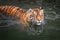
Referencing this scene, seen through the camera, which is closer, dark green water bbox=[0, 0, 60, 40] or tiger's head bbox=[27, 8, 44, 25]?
dark green water bbox=[0, 0, 60, 40]

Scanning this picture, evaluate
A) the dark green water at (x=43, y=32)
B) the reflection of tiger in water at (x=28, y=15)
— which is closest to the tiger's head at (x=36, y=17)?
the reflection of tiger in water at (x=28, y=15)

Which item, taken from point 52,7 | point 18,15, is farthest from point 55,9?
point 18,15

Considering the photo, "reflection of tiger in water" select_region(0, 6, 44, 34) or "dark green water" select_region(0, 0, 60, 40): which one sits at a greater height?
"reflection of tiger in water" select_region(0, 6, 44, 34)

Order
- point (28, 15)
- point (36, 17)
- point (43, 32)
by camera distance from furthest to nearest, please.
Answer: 1. point (28, 15)
2. point (36, 17)
3. point (43, 32)

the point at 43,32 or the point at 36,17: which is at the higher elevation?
the point at 36,17

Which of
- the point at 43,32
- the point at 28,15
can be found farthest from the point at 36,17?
the point at 43,32

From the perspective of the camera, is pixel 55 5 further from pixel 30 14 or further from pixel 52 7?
pixel 30 14

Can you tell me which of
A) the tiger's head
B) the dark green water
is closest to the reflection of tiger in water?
the tiger's head

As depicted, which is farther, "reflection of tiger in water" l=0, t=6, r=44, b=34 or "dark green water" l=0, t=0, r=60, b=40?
"reflection of tiger in water" l=0, t=6, r=44, b=34

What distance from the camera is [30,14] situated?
19.0ft

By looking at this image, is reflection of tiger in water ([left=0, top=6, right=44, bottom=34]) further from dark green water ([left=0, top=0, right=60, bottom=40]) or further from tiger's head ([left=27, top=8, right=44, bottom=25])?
dark green water ([left=0, top=0, right=60, bottom=40])

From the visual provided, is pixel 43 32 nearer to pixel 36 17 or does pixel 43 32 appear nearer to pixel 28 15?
pixel 36 17

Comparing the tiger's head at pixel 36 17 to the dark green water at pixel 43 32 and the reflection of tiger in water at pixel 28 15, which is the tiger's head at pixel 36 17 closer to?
the reflection of tiger in water at pixel 28 15

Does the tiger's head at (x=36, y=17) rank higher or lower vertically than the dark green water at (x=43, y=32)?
higher
